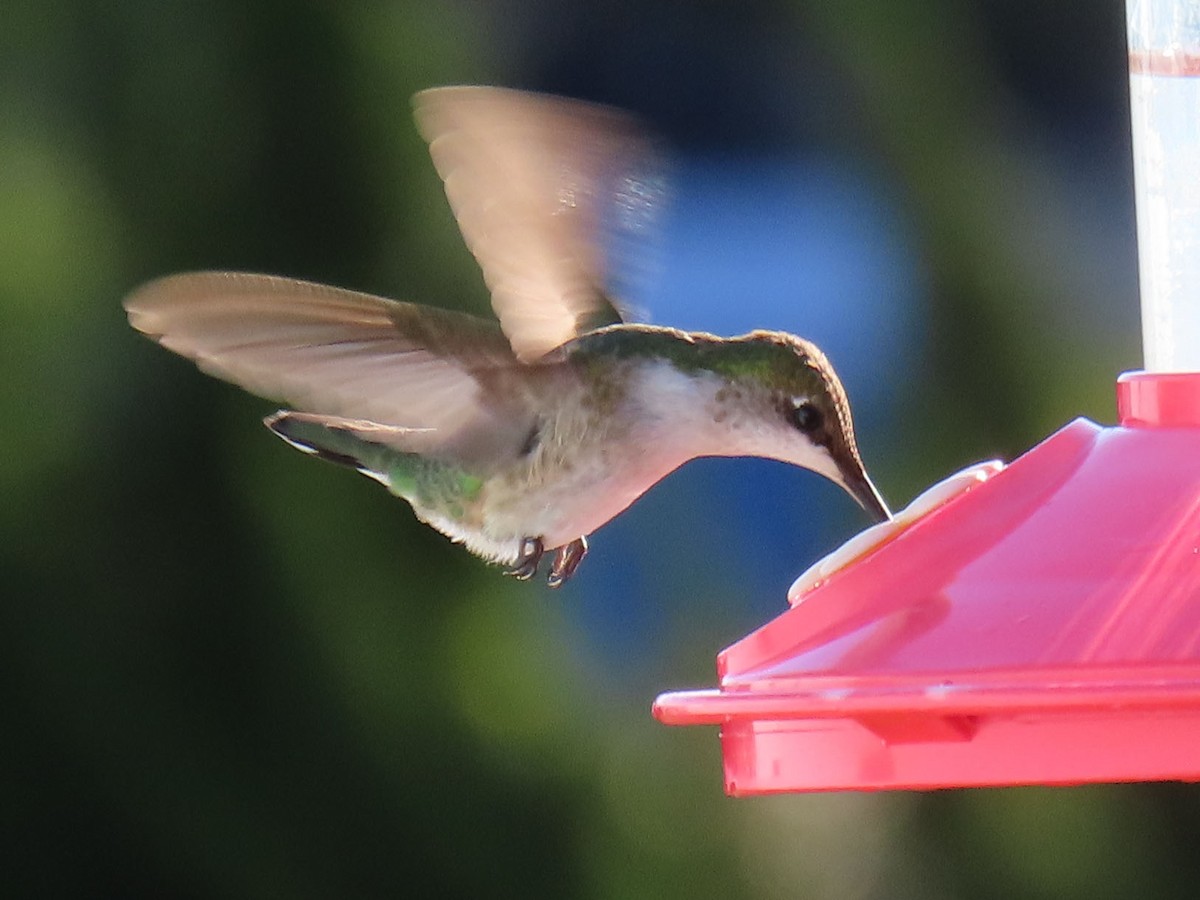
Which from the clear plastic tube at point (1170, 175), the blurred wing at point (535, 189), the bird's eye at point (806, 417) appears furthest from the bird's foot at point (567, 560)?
the clear plastic tube at point (1170, 175)

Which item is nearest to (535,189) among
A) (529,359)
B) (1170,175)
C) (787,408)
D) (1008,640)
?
(529,359)

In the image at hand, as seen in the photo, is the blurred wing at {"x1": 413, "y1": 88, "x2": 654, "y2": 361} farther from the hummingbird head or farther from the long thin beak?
the long thin beak

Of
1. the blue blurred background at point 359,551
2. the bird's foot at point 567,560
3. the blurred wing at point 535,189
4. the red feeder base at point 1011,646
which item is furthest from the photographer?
the blue blurred background at point 359,551

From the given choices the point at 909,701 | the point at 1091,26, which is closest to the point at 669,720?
the point at 909,701

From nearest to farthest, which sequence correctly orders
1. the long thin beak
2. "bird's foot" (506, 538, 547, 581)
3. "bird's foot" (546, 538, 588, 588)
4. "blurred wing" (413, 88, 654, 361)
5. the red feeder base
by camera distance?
the red feeder base < the long thin beak < "blurred wing" (413, 88, 654, 361) < "bird's foot" (506, 538, 547, 581) < "bird's foot" (546, 538, 588, 588)

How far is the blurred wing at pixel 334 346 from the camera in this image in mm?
2885

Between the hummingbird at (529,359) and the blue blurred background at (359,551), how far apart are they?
125 centimetres

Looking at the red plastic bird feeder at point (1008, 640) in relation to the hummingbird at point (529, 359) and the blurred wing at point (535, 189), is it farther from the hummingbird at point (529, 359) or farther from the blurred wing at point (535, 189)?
the blurred wing at point (535, 189)

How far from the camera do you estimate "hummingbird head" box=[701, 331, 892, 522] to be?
281 centimetres

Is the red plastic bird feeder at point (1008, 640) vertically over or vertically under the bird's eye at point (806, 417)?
under

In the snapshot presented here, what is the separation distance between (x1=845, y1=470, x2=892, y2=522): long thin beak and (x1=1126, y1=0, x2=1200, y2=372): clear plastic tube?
523 mm

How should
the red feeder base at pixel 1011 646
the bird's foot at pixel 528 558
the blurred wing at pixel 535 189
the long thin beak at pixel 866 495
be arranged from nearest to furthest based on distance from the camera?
the red feeder base at pixel 1011 646 < the long thin beak at pixel 866 495 < the blurred wing at pixel 535 189 < the bird's foot at pixel 528 558

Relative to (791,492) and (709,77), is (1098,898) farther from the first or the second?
(709,77)

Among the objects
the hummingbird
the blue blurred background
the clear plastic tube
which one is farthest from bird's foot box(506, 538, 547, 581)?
the blue blurred background
